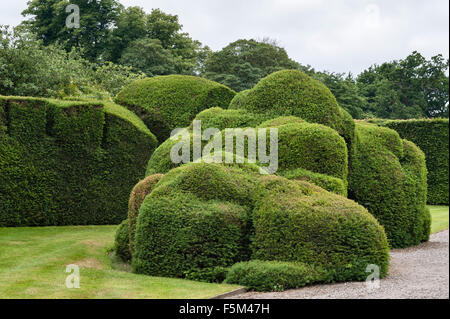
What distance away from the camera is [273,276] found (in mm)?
7691

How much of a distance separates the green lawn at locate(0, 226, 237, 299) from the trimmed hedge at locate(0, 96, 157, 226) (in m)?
1.25

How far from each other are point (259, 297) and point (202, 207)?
2094mm

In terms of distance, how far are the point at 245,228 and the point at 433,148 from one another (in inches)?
550

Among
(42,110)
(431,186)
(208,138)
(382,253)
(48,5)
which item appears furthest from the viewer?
(48,5)

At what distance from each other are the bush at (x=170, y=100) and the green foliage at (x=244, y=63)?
57.3 feet

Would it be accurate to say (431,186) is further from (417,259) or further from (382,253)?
(382,253)

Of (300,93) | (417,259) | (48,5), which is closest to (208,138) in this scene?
(300,93)

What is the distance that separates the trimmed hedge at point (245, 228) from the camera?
26.3ft

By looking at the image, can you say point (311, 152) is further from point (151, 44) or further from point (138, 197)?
point (151, 44)

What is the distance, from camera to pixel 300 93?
1248 centimetres

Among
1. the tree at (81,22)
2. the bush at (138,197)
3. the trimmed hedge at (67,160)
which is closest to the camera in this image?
the bush at (138,197)

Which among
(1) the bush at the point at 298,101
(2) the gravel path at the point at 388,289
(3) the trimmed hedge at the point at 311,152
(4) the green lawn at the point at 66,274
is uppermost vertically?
(1) the bush at the point at 298,101

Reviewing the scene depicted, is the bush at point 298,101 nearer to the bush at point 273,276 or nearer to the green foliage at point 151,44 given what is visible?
the bush at point 273,276

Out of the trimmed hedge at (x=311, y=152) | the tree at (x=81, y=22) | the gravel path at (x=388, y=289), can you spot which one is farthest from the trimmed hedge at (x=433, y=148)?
the tree at (x=81, y=22)
